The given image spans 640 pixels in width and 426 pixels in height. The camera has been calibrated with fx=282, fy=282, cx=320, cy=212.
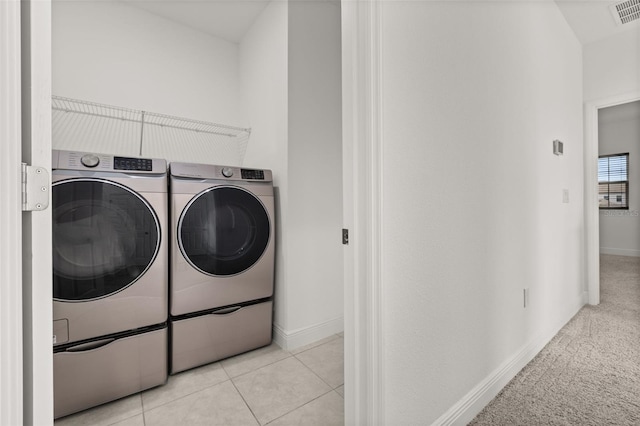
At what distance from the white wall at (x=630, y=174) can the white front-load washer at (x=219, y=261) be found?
6431mm

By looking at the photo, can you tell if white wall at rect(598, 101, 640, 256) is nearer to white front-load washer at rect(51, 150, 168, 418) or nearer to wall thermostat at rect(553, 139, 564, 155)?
wall thermostat at rect(553, 139, 564, 155)

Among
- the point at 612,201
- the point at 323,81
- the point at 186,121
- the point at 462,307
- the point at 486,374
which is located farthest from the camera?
the point at 612,201

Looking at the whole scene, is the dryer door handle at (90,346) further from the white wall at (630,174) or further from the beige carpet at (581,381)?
the white wall at (630,174)

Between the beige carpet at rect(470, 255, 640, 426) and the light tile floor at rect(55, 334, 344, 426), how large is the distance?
0.76 m

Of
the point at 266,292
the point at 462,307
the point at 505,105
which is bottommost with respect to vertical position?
the point at 266,292

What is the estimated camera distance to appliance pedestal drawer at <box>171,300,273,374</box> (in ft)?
5.45

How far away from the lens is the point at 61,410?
133cm

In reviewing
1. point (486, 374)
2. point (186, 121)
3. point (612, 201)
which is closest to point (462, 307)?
point (486, 374)

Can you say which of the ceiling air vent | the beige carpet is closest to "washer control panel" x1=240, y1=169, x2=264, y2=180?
the beige carpet

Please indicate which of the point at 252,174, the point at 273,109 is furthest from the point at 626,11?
the point at 252,174

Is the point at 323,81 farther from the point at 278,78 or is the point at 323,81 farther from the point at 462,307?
the point at 462,307

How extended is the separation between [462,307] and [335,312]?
1.17 metres
